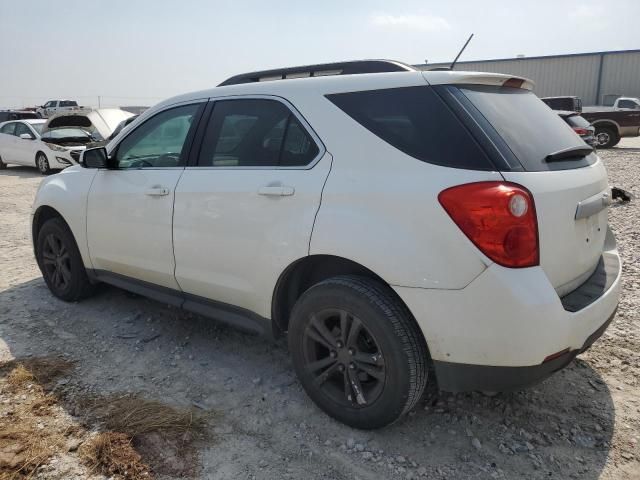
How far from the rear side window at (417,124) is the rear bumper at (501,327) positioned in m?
0.53

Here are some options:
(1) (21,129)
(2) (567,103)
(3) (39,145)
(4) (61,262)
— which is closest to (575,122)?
(2) (567,103)

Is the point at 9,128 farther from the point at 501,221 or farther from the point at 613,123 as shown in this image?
the point at 613,123

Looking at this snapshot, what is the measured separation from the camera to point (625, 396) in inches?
118

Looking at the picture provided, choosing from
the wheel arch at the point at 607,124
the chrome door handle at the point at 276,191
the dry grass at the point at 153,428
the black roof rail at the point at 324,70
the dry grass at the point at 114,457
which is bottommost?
the wheel arch at the point at 607,124

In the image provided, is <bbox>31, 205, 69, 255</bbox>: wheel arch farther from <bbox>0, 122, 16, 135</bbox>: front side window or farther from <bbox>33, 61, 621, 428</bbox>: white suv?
<bbox>0, 122, 16, 135</bbox>: front side window

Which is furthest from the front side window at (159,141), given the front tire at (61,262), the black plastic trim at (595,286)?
the black plastic trim at (595,286)

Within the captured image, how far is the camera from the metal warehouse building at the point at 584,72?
3409 cm

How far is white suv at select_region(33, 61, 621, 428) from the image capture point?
87.7 inches

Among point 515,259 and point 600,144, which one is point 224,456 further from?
point 600,144

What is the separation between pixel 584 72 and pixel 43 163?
113 ft

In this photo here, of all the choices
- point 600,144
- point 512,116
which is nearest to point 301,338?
point 512,116

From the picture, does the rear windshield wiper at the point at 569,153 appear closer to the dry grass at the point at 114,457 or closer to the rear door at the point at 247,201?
the rear door at the point at 247,201

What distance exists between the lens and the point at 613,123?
1883 centimetres

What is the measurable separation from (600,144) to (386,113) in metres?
19.3
